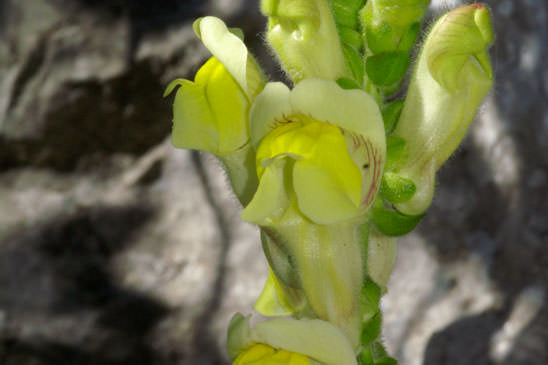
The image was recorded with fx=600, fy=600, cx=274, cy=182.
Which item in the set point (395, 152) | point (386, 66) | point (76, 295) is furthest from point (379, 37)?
point (76, 295)

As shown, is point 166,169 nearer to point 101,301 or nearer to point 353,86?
point 101,301

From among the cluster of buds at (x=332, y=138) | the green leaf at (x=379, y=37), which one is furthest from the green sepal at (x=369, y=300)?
the green leaf at (x=379, y=37)

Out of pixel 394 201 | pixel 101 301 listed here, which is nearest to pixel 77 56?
pixel 101 301

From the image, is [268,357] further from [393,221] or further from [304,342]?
[393,221]

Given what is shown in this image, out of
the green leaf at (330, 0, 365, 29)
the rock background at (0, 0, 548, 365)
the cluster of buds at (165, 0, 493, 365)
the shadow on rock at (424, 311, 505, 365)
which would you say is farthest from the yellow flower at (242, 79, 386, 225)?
the shadow on rock at (424, 311, 505, 365)

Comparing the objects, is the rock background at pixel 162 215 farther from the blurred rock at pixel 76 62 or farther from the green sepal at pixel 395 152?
the green sepal at pixel 395 152
